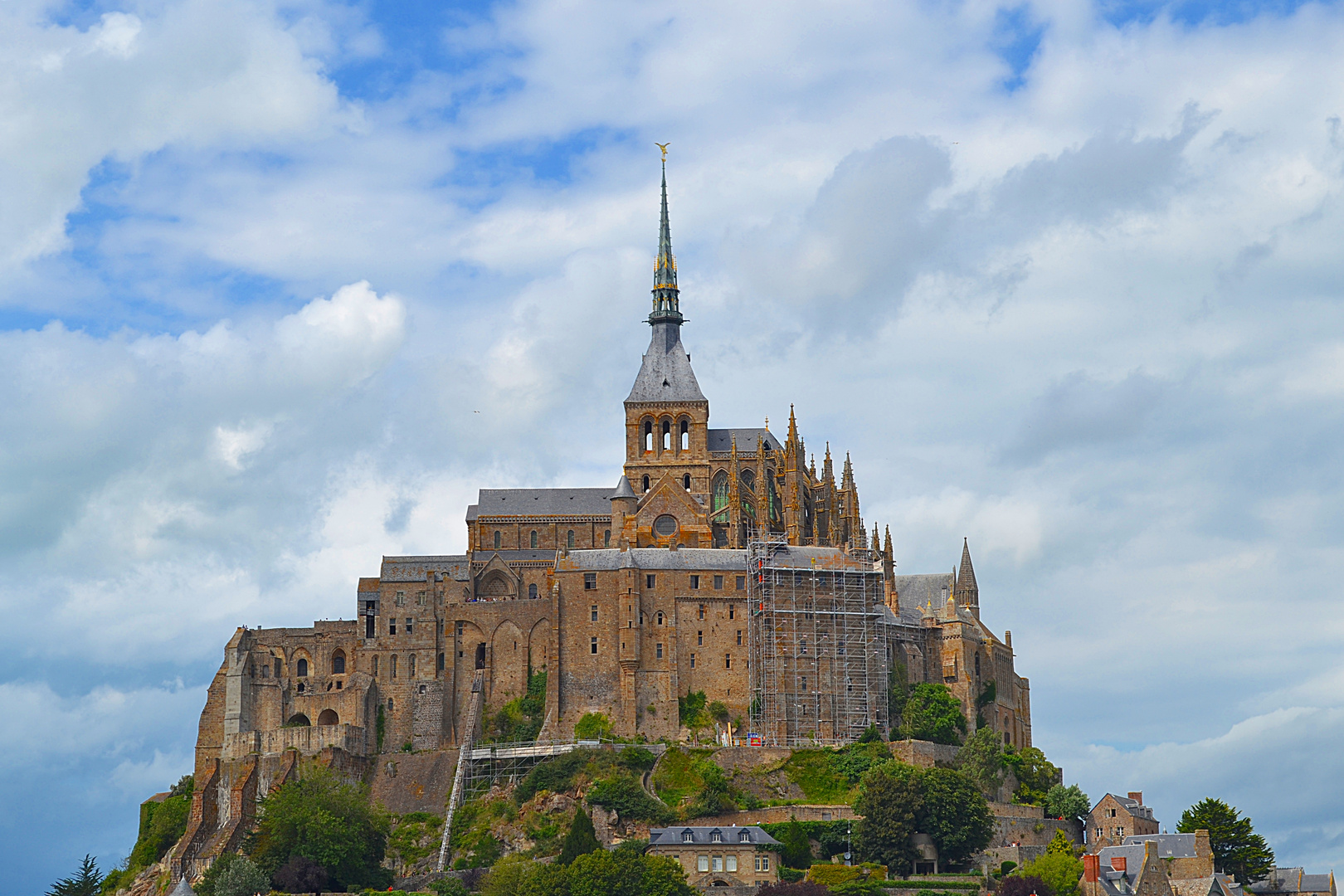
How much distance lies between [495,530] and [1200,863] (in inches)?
1903

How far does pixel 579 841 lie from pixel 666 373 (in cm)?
4026

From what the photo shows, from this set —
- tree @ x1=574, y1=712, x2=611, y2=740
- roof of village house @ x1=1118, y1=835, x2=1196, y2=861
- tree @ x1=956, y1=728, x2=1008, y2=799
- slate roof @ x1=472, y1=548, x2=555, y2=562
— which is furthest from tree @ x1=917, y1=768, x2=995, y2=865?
slate roof @ x1=472, y1=548, x2=555, y2=562

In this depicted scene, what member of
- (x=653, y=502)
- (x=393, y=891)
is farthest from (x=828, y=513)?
(x=393, y=891)

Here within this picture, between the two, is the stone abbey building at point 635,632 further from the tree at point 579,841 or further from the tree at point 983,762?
the tree at point 579,841

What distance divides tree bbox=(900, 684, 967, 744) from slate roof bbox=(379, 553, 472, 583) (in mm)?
28032

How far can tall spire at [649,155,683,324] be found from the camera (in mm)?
136750

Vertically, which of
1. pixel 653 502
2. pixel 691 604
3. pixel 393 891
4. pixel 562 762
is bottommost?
pixel 393 891

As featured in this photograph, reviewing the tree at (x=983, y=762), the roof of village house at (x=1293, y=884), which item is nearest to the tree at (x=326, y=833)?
the tree at (x=983, y=762)

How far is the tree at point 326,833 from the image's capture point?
105m

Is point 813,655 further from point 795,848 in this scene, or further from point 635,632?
point 795,848

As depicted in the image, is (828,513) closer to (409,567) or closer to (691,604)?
(691,604)

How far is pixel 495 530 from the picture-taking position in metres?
130

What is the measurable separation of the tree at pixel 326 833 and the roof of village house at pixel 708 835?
14.9 meters

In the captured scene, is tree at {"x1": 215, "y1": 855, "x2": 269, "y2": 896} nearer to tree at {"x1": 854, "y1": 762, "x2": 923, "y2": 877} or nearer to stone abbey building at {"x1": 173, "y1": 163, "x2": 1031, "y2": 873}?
stone abbey building at {"x1": 173, "y1": 163, "x2": 1031, "y2": 873}
